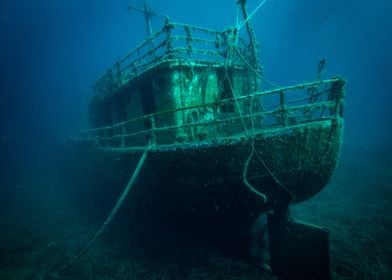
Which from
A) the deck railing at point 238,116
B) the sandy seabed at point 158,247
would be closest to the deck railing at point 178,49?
the deck railing at point 238,116

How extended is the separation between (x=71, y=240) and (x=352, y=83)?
156m

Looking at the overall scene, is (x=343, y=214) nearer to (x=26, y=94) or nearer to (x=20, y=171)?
(x=20, y=171)

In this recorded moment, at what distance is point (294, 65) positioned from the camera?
150875 millimetres

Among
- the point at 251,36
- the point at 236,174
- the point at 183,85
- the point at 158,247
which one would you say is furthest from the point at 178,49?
the point at 158,247

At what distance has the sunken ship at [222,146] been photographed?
5301 millimetres

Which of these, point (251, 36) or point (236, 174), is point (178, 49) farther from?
point (236, 174)

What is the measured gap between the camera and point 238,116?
7727 millimetres

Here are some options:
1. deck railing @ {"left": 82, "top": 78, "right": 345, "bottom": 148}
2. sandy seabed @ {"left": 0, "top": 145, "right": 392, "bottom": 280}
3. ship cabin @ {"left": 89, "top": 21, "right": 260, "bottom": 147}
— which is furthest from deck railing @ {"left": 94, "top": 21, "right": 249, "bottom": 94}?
sandy seabed @ {"left": 0, "top": 145, "right": 392, "bottom": 280}

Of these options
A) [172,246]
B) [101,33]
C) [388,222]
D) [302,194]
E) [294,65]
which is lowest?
[388,222]

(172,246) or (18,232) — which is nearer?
(172,246)

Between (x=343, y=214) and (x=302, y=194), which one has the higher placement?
(x=302, y=194)

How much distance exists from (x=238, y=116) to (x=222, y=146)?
101 inches

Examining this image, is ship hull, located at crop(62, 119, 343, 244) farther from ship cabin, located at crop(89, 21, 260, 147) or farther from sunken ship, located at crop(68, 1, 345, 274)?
ship cabin, located at crop(89, 21, 260, 147)

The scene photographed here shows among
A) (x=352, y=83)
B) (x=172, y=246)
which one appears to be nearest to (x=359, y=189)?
(x=172, y=246)
